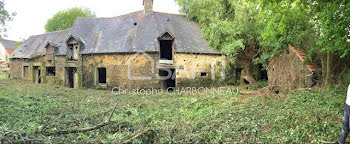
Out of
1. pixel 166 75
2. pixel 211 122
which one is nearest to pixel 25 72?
pixel 166 75

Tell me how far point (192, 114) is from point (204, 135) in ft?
8.51

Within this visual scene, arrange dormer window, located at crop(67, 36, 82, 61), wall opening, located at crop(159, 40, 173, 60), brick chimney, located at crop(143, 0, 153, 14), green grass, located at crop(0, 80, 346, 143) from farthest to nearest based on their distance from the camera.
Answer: brick chimney, located at crop(143, 0, 153, 14) < wall opening, located at crop(159, 40, 173, 60) < dormer window, located at crop(67, 36, 82, 61) < green grass, located at crop(0, 80, 346, 143)

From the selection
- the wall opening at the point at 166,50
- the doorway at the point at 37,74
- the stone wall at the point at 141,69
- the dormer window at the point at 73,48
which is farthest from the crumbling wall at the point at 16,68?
the wall opening at the point at 166,50

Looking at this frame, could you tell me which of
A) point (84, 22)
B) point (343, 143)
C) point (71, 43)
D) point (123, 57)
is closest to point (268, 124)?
point (343, 143)

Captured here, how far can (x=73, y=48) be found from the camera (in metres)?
19.4

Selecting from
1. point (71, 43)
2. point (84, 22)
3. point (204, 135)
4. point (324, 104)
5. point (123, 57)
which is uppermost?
point (84, 22)

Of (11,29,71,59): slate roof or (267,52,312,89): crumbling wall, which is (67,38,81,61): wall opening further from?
(267,52,312,89): crumbling wall

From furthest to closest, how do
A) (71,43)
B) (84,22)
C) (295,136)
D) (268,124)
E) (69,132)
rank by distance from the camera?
(84,22), (71,43), (268,124), (69,132), (295,136)

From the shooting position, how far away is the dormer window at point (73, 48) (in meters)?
18.7

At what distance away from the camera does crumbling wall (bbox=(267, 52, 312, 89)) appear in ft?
35.6

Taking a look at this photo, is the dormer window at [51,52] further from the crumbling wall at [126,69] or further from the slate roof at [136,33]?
the crumbling wall at [126,69]

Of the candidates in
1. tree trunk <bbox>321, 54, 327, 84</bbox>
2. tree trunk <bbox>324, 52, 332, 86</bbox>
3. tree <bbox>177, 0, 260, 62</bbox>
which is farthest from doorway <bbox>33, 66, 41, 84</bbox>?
tree trunk <bbox>324, 52, 332, 86</bbox>

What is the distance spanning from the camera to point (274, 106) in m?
8.34

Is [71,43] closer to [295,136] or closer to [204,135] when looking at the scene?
[204,135]
